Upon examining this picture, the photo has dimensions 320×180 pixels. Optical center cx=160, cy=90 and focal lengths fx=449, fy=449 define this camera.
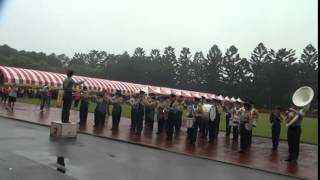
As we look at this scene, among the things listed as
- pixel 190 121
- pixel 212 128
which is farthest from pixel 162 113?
pixel 190 121

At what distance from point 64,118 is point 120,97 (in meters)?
5.85

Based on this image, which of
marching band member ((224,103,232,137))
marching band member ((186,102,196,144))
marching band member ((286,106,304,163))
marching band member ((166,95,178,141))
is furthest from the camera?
marching band member ((224,103,232,137))

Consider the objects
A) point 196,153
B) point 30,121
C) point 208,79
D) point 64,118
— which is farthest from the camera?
point 208,79

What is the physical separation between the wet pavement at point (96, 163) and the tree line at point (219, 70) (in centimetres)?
8524

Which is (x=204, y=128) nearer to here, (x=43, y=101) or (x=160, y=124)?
(x=160, y=124)

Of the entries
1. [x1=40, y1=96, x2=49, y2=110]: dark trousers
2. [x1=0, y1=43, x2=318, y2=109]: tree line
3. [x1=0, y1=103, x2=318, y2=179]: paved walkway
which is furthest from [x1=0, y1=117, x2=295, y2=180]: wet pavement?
[x1=0, y1=43, x2=318, y2=109]: tree line

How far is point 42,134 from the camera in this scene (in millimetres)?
14891

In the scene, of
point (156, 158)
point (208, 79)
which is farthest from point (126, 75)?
point (156, 158)

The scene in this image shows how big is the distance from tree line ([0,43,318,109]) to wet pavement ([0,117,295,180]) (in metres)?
85.2

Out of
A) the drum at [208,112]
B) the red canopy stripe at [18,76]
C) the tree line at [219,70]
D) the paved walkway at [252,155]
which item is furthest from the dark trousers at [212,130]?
the tree line at [219,70]

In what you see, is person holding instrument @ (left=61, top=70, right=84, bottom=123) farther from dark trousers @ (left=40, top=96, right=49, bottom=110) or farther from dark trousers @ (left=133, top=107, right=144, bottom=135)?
dark trousers @ (left=40, top=96, right=49, bottom=110)

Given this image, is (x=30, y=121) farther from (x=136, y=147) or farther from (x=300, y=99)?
(x=300, y=99)

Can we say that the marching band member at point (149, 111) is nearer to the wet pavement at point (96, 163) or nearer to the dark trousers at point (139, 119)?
the dark trousers at point (139, 119)

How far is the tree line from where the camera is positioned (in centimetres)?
9825
